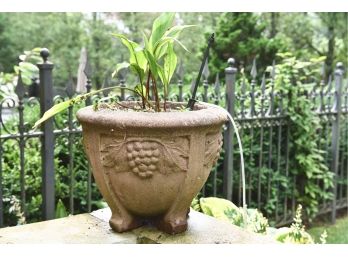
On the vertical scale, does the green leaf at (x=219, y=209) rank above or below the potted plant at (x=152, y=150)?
below

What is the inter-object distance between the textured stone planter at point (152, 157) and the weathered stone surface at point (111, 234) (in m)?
0.07

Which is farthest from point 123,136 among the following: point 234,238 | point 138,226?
point 234,238

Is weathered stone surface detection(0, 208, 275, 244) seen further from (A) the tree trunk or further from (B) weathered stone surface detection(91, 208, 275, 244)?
(A) the tree trunk

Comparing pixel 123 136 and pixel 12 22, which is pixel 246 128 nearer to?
pixel 123 136

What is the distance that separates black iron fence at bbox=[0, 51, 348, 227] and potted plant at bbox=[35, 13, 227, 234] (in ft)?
3.87

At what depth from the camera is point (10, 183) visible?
3.64m

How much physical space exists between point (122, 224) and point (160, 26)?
3.14 ft

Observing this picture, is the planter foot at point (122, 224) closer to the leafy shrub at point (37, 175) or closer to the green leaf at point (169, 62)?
the green leaf at point (169, 62)

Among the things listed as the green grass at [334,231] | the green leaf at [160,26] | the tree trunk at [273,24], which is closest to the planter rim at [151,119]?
the green leaf at [160,26]

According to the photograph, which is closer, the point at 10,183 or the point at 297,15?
the point at 10,183

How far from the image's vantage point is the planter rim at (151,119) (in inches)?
79.5

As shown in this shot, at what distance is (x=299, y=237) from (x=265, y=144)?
2.04 metres

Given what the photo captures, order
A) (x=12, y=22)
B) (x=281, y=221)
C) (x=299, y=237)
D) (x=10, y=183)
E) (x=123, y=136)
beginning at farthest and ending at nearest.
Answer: (x=12, y=22), (x=281, y=221), (x=10, y=183), (x=299, y=237), (x=123, y=136)

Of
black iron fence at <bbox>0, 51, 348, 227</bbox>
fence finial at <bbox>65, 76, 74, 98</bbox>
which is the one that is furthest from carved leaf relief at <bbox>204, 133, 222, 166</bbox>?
fence finial at <bbox>65, 76, 74, 98</bbox>
